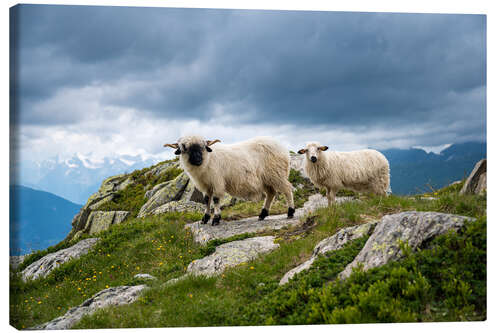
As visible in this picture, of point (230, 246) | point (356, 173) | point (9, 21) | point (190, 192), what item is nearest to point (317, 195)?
point (356, 173)

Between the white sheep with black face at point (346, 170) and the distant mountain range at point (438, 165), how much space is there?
108 inches

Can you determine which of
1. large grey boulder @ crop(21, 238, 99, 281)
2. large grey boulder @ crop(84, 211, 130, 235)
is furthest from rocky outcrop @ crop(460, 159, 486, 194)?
large grey boulder @ crop(84, 211, 130, 235)

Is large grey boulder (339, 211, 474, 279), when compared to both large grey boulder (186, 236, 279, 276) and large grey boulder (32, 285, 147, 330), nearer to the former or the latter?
large grey boulder (186, 236, 279, 276)

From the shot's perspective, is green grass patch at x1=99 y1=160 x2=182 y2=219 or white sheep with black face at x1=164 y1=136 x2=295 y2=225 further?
green grass patch at x1=99 y1=160 x2=182 y2=219

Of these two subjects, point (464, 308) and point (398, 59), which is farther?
point (398, 59)

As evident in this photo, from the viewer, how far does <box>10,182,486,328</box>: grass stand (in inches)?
199

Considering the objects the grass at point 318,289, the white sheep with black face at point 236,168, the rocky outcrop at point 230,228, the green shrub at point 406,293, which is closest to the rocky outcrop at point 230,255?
the grass at point 318,289

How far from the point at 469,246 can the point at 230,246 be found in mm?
5568

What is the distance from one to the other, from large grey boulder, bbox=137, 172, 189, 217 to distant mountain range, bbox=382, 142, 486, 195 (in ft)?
39.8

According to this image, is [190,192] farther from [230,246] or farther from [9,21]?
[9,21]

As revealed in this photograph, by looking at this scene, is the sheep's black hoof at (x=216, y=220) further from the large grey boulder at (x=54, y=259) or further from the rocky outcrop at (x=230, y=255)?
the large grey boulder at (x=54, y=259)

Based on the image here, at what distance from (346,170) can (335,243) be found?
24.9 ft

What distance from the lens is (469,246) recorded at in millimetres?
5355

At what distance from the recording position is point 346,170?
1416cm
